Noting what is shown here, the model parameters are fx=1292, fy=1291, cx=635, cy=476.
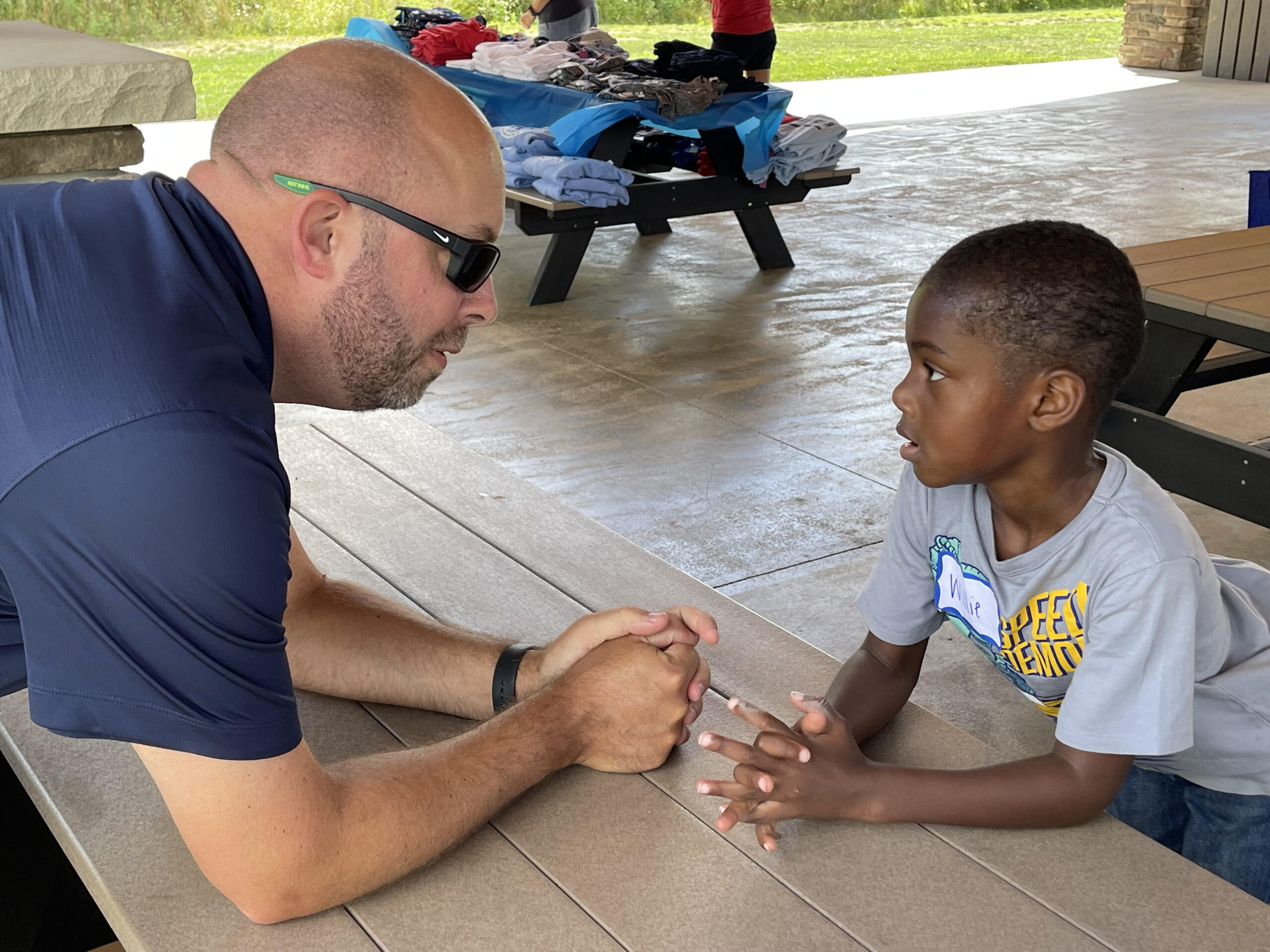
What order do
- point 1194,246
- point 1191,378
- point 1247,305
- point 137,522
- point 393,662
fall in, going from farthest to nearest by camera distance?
point 1194,246 → point 1191,378 → point 1247,305 → point 393,662 → point 137,522

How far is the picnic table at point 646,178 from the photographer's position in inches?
211

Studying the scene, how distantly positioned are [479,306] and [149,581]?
544 millimetres

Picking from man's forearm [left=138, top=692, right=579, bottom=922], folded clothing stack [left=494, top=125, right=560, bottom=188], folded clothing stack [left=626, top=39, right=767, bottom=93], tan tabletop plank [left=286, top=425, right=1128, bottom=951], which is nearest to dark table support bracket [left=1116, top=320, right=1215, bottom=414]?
tan tabletop plank [left=286, top=425, right=1128, bottom=951]

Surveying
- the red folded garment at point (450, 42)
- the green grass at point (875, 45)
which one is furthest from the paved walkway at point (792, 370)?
the green grass at point (875, 45)

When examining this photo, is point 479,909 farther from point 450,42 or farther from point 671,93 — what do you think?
point 450,42

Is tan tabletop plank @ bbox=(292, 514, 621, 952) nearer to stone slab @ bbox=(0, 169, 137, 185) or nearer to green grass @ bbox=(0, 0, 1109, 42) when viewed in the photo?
stone slab @ bbox=(0, 169, 137, 185)

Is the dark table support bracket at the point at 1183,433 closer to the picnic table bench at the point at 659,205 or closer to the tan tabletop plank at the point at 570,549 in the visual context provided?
the tan tabletop plank at the point at 570,549

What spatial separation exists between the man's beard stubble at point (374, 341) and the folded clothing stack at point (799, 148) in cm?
451

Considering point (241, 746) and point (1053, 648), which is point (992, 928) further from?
point (241, 746)

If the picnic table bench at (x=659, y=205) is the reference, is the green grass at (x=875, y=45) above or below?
below

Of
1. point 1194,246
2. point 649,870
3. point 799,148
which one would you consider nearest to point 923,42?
point 799,148

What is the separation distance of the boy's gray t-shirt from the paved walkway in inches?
9.9

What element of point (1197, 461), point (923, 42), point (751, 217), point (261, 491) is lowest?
point (923, 42)

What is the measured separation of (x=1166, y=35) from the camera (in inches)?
534
